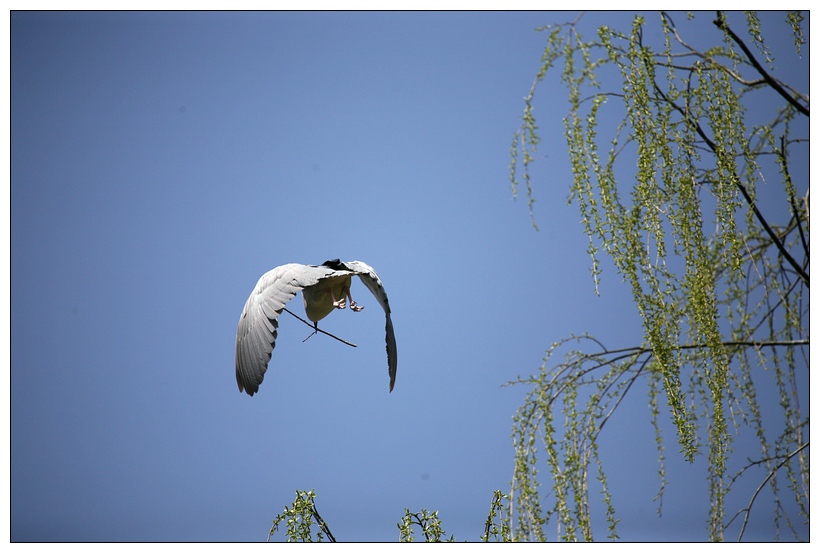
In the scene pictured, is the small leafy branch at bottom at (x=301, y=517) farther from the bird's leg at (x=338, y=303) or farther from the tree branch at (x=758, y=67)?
the tree branch at (x=758, y=67)

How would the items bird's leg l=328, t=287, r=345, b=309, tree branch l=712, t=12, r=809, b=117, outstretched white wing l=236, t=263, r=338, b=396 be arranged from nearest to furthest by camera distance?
outstretched white wing l=236, t=263, r=338, b=396
tree branch l=712, t=12, r=809, b=117
bird's leg l=328, t=287, r=345, b=309

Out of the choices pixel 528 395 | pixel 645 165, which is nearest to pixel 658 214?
pixel 645 165

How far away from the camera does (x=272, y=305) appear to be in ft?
6.07

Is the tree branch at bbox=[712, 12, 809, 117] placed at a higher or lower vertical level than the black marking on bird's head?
higher

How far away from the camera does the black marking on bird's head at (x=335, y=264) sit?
2.01 meters

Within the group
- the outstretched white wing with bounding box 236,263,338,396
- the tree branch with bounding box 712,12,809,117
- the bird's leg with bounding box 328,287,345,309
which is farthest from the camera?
the bird's leg with bounding box 328,287,345,309

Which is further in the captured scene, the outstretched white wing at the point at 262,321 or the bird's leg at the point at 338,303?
the bird's leg at the point at 338,303

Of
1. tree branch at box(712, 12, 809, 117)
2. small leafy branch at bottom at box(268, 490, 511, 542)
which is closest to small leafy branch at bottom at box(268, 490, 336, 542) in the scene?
small leafy branch at bottom at box(268, 490, 511, 542)

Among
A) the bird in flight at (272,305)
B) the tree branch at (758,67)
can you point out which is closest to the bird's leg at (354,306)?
the bird in flight at (272,305)

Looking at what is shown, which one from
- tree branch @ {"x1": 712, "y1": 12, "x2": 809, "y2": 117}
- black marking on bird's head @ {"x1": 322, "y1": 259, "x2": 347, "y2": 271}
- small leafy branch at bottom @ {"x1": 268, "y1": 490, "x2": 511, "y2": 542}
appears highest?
tree branch @ {"x1": 712, "y1": 12, "x2": 809, "y2": 117}

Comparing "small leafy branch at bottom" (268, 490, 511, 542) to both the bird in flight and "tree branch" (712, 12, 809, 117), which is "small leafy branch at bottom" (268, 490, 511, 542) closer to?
the bird in flight

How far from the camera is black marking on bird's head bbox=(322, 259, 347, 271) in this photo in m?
2.01
